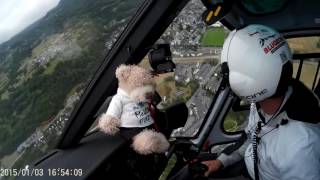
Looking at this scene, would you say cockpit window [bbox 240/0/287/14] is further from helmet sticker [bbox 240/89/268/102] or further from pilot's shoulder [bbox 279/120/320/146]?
pilot's shoulder [bbox 279/120/320/146]

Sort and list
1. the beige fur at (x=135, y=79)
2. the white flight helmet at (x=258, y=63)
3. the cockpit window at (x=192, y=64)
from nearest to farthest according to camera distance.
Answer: the white flight helmet at (x=258, y=63) → the cockpit window at (x=192, y=64) → the beige fur at (x=135, y=79)

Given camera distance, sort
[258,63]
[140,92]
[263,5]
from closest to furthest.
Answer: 1. [258,63]
2. [140,92]
3. [263,5]

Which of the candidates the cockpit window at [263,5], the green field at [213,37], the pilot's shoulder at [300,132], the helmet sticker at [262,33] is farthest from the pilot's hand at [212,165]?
the cockpit window at [263,5]

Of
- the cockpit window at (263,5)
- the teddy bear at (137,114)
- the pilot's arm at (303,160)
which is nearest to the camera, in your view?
the pilot's arm at (303,160)

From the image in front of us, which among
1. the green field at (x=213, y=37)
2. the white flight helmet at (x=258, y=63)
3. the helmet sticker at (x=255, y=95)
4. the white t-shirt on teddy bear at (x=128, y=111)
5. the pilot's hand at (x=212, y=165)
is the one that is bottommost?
the pilot's hand at (x=212, y=165)

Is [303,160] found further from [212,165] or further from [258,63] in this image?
[212,165]

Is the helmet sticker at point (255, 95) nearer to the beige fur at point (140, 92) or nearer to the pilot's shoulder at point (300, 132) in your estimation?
the pilot's shoulder at point (300, 132)

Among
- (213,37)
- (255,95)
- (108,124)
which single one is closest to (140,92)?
(108,124)

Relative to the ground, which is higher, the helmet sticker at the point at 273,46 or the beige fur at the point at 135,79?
the helmet sticker at the point at 273,46
